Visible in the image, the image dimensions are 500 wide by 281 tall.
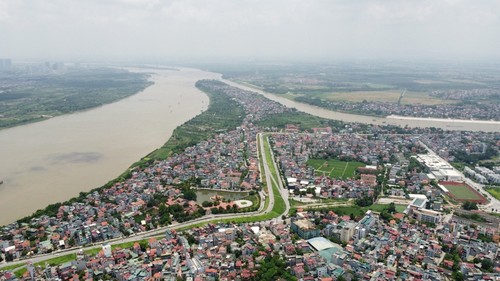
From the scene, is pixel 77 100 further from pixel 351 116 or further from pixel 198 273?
pixel 198 273

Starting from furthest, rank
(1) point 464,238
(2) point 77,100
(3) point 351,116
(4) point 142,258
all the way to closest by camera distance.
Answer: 1. (2) point 77,100
2. (3) point 351,116
3. (1) point 464,238
4. (4) point 142,258

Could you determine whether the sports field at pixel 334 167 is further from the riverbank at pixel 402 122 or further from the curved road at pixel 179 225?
the riverbank at pixel 402 122

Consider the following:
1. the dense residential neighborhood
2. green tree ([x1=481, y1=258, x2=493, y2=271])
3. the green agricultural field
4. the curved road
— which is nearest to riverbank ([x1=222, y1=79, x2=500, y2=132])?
the dense residential neighborhood

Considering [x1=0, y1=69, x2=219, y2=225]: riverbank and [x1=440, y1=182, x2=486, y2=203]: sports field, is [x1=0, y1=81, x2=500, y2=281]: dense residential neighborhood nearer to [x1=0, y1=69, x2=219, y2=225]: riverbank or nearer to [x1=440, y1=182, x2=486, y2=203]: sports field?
[x1=440, y1=182, x2=486, y2=203]: sports field

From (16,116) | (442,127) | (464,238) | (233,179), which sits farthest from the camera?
(16,116)

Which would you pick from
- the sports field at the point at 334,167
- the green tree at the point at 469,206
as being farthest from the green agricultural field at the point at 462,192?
the sports field at the point at 334,167

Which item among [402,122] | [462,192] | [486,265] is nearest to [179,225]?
[486,265]

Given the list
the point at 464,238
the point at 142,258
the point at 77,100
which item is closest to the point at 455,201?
the point at 464,238
